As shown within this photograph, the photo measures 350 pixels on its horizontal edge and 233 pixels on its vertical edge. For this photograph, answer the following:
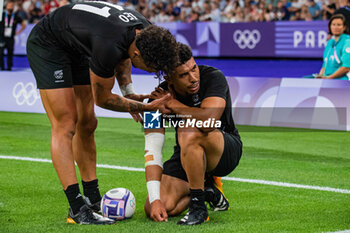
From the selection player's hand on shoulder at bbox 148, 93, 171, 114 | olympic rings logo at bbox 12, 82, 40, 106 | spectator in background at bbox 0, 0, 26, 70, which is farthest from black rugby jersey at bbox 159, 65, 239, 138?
spectator in background at bbox 0, 0, 26, 70

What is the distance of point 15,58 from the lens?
91.8 feet

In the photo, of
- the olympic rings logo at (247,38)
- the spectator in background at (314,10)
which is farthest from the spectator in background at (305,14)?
the olympic rings logo at (247,38)

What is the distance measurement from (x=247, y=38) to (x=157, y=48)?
63.6 feet

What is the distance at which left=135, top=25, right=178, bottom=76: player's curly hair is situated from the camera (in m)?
4.84

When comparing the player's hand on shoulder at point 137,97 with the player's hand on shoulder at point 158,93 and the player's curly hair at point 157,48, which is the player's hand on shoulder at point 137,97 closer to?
the player's hand on shoulder at point 158,93

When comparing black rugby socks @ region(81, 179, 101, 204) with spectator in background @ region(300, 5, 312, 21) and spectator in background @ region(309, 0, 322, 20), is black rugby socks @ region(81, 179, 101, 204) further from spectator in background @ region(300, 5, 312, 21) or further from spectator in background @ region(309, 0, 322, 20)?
spectator in background @ region(309, 0, 322, 20)

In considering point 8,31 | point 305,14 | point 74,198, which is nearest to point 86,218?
point 74,198

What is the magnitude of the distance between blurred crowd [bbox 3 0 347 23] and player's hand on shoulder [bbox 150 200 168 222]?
51.7 feet

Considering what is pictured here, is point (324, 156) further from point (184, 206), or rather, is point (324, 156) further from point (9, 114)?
point (9, 114)

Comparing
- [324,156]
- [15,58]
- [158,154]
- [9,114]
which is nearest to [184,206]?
[158,154]

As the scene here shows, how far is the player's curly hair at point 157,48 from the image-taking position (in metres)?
4.84

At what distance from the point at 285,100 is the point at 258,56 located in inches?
507

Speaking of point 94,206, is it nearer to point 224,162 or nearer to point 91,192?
point 91,192

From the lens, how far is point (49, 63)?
18.0 ft
